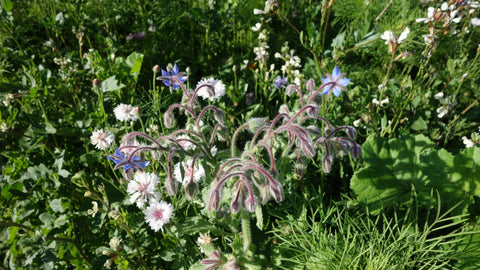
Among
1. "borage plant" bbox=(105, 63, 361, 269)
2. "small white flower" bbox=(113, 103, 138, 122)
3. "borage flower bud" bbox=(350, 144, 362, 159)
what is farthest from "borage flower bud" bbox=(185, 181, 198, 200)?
"small white flower" bbox=(113, 103, 138, 122)

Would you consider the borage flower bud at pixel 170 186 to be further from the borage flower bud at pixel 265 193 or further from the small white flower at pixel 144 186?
the borage flower bud at pixel 265 193

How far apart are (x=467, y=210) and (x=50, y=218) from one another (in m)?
2.39

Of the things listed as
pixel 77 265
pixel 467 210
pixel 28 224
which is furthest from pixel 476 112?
pixel 28 224

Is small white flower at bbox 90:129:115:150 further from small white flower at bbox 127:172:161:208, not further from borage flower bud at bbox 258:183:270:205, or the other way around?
borage flower bud at bbox 258:183:270:205

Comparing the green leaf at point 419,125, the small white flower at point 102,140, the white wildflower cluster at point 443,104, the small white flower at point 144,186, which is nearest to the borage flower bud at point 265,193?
the small white flower at point 144,186

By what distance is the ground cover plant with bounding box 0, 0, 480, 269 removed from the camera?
1.62 meters

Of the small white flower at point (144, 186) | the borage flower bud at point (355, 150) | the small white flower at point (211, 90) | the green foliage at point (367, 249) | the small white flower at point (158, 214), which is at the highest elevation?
the small white flower at point (211, 90)

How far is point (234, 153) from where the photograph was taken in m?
1.60

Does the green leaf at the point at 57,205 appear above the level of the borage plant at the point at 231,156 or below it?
above

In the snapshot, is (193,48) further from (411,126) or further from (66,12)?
(411,126)

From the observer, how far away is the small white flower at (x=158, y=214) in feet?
5.38

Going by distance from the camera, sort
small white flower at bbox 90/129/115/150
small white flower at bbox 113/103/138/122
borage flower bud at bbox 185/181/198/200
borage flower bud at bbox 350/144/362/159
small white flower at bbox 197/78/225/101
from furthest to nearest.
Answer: small white flower at bbox 113/103/138/122 < small white flower at bbox 90/129/115/150 < small white flower at bbox 197/78/225/101 < borage flower bud at bbox 350/144/362/159 < borage flower bud at bbox 185/181/198/200

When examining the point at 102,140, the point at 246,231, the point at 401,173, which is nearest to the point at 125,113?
the point at 102,140

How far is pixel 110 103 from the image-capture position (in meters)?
2.69
